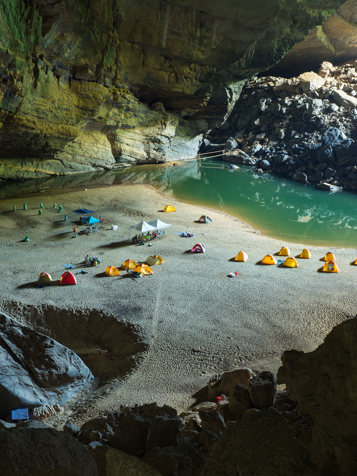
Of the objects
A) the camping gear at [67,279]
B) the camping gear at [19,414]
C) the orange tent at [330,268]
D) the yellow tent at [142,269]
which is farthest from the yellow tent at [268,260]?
the camping gear at [19,414]

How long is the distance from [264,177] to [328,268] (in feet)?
72.1

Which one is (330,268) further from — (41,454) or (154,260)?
(41,454)

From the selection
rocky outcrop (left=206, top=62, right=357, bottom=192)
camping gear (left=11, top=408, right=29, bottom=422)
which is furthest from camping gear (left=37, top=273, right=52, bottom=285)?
rocky outcrop (left=206, top=62, right=357, bottom=192)

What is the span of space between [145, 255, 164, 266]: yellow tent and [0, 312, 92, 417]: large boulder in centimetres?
536

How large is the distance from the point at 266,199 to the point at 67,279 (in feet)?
61.4

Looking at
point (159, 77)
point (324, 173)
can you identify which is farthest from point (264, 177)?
point (159, 77)

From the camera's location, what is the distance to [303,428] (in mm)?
3691

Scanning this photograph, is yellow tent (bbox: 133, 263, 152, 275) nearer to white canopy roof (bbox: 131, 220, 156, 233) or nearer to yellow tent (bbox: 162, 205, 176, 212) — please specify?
white canopy roof (bbox: 131, 220, 156, 233)

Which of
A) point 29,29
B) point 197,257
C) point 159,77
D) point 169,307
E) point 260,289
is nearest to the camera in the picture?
point 169,307

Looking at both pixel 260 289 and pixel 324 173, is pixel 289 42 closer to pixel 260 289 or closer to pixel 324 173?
pixel 324 173

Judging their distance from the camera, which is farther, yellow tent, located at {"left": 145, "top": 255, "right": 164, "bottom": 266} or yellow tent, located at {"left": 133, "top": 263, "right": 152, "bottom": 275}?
yellow tent, located at {"left": 145, "top": 255, "right": 164, "bottom": 266}

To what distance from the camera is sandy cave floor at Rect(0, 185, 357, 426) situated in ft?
24.3

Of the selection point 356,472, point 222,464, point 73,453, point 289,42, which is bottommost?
point 222,464

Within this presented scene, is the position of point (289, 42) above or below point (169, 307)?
above
